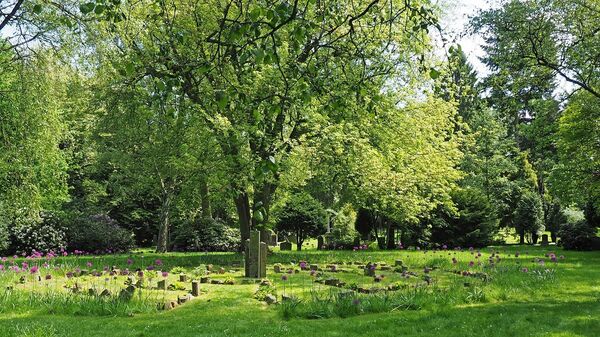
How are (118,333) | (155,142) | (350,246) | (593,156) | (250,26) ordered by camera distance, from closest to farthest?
(250,26) < (118,333) < (155,142) < (593,156) < (350,246)

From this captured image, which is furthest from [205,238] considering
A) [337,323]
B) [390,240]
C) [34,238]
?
[337,323]

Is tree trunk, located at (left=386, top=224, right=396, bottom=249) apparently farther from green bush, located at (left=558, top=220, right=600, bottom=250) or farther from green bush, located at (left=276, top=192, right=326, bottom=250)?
green bush, located at (left=558, top=220, right=600, bottom=250)

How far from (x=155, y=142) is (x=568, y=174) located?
50.6 feet

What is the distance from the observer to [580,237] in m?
22.5

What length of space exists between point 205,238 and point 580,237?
17.2m

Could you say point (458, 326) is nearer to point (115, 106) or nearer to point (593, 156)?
point (115, 106)

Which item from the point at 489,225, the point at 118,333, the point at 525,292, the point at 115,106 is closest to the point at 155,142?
the point at 115,106

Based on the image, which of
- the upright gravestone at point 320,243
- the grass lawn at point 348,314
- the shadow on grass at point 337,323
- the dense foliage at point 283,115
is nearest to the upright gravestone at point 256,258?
the grass lawn at point 348,314

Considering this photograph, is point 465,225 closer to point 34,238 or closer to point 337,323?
point 337,323

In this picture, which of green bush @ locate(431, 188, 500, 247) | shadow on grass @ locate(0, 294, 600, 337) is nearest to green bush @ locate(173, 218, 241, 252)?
green bush @ locate(431, 188, 500, 247)

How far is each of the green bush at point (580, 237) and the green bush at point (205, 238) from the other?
15.4 m

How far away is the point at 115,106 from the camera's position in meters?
15.5

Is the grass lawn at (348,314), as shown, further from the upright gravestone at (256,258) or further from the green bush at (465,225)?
the green bush at (465,225)

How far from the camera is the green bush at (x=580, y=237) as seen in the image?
2245 centimetres
